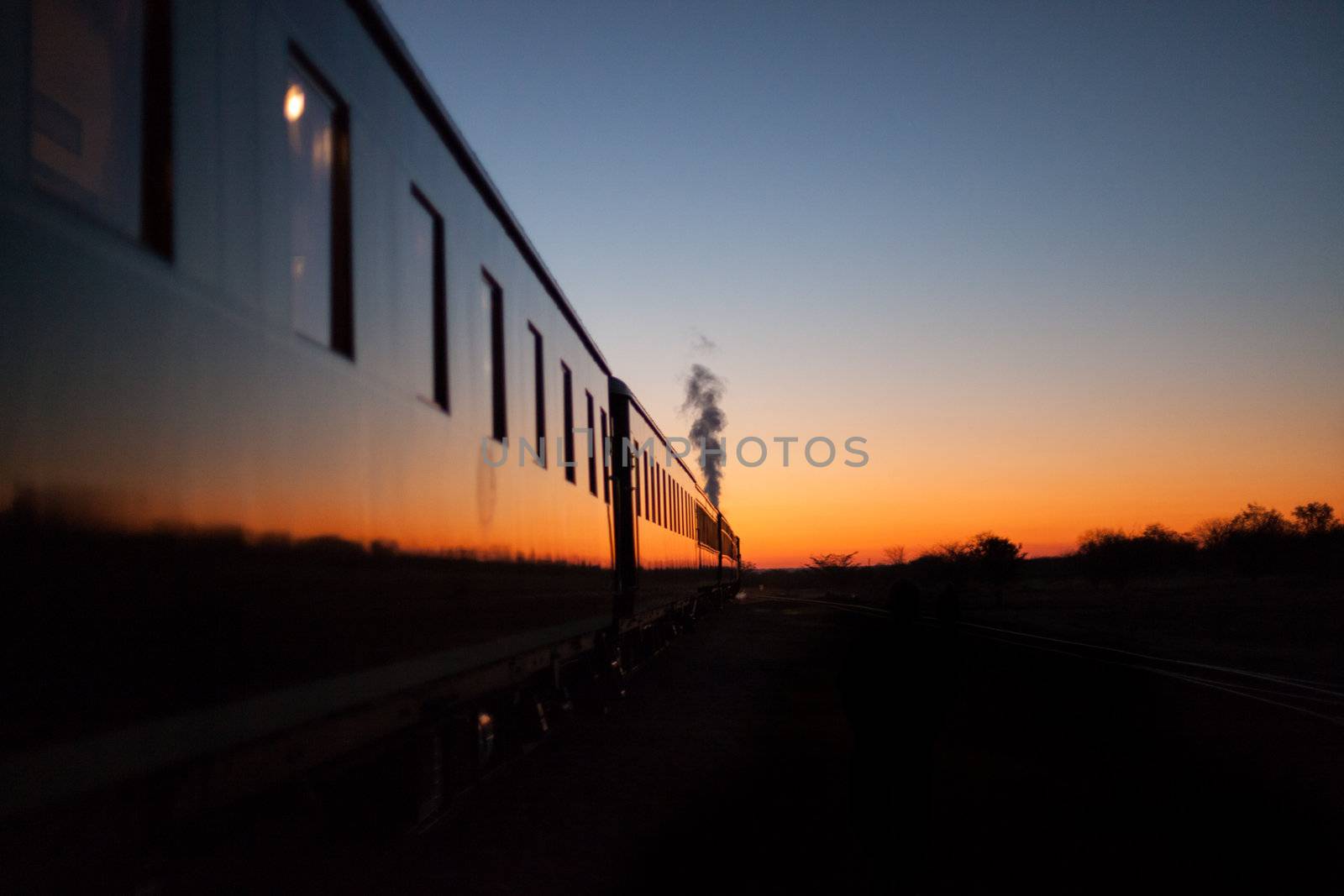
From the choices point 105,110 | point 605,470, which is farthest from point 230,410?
point 605,470

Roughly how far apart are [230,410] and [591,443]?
7.59 meters

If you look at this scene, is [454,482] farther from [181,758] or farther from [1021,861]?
[1021,861]

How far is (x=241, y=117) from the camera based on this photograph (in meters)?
3.33

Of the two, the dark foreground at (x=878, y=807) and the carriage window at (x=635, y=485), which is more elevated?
the carriage window at (x=635, y=485)

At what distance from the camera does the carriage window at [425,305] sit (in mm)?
5031

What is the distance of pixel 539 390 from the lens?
8078 millimetres

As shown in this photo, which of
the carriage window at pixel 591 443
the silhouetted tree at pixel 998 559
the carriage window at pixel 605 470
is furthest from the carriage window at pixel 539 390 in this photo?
the silhouetted tree at pixel 998 559

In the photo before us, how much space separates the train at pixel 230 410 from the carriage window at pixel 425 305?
0.02 meters

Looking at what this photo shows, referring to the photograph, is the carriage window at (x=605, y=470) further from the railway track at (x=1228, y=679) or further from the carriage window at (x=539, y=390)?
the railway track at (x=1228, y=679)

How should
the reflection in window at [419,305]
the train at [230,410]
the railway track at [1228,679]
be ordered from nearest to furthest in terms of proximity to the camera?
the train at [230,410] < the reflection in window at [419,305] < the railway track at [1228,679]

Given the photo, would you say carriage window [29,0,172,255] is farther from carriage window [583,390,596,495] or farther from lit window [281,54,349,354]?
carriage window [583,390,596,495]

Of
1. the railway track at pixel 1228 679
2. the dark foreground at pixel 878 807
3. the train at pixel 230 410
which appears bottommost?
the railway track at pixel 1228 679

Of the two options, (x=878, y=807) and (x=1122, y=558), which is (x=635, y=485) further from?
(x=1122, y=558)

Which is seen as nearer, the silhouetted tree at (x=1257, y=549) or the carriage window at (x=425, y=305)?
the carriage window at (x=425, y=305)
